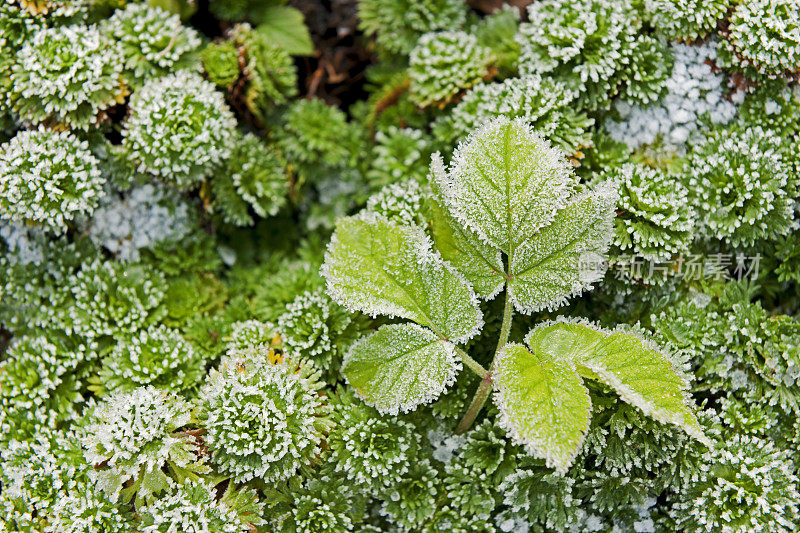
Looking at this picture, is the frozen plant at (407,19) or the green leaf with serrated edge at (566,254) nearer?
the green leaf with serrated edge at (566,254)

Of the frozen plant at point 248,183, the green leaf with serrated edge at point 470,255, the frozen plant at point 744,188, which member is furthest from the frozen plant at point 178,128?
the frozen plant at point 744,188

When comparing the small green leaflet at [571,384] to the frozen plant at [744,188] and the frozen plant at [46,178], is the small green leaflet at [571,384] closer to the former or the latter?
the frozen plant at [744,188]

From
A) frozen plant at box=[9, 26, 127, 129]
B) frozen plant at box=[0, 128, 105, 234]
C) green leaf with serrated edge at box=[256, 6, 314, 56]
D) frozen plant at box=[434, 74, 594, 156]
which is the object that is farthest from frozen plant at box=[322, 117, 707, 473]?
green leaf with serrated edge at box=[256, 6, 314, 56]

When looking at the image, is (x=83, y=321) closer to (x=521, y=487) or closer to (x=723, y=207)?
(x=521, y=487)

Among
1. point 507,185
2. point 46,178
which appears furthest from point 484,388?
point 46,178

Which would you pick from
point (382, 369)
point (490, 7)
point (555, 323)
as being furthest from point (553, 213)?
point (490, 7)

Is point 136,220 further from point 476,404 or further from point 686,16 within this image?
point 686,16
